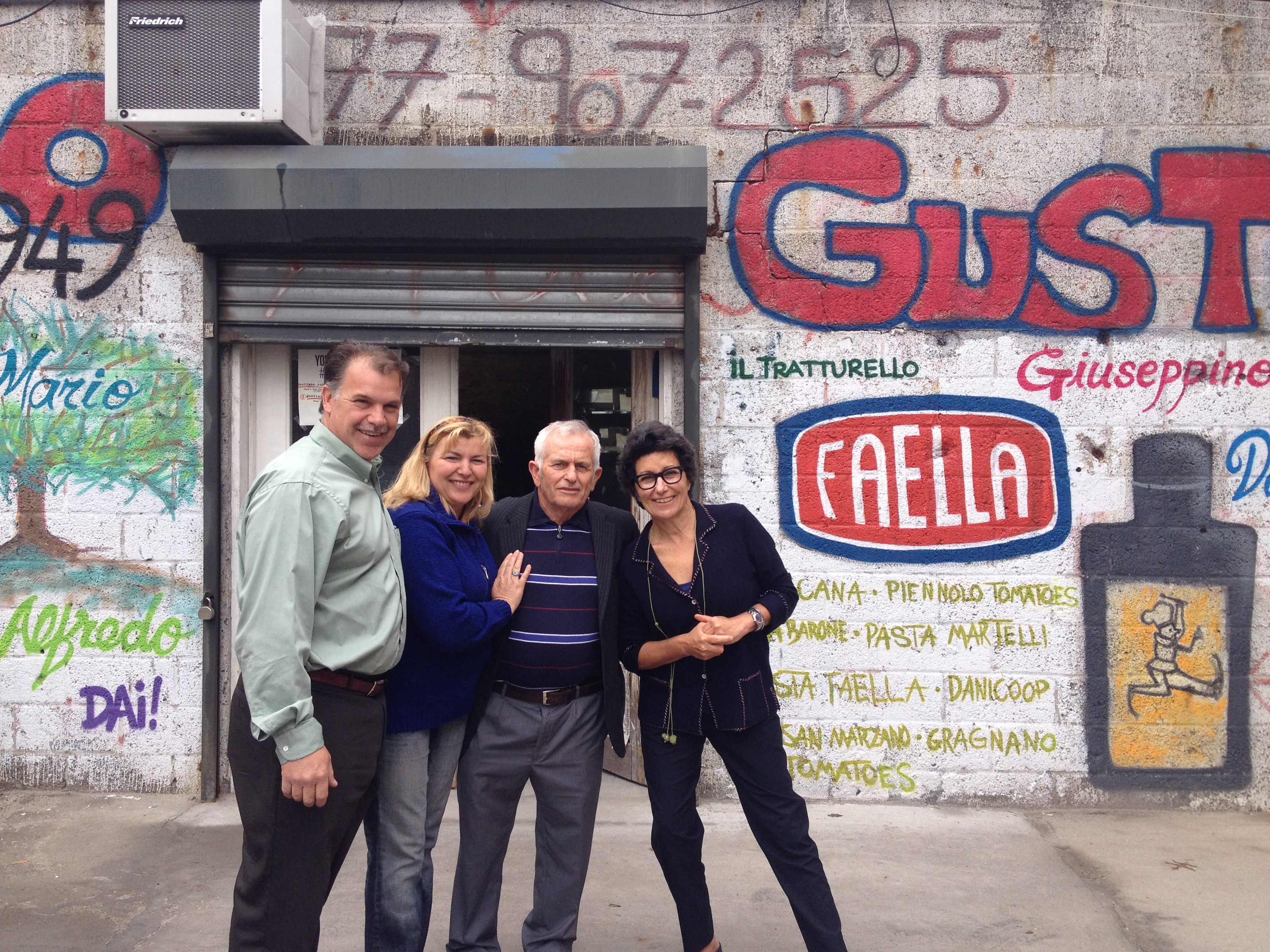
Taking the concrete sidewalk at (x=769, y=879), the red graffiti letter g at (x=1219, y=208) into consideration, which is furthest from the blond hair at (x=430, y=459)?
the red graffiti letter g at (x=1219, y=208)

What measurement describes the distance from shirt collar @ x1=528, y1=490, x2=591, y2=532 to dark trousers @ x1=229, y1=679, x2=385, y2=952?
733mm

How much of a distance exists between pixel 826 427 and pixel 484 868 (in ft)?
8.06

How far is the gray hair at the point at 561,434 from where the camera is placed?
9.57 ft

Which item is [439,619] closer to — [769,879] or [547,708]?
[547,708]

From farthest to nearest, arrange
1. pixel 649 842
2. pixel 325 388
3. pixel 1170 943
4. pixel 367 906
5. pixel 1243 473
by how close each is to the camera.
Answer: pixel 1243 473
pixel 649 842
pixel 1170 943
pixel 367 906
pixel 325 388

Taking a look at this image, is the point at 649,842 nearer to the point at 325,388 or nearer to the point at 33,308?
the point at 325,388

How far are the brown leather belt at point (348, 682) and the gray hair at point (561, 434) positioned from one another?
2.50 ft

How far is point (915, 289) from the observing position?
14.8 feet

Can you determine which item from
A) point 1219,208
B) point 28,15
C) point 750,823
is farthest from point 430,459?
point 1219,208

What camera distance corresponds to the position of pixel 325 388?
260 centimetres

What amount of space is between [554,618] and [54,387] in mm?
2989

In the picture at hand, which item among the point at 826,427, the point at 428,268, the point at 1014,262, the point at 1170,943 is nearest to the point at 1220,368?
the point at 1014,262

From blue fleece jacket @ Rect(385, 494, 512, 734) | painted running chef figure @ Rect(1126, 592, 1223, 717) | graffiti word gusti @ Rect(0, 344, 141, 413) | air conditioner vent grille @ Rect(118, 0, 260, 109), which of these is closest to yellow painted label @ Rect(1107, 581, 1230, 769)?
painted running chef figure @ Rect(1126, 592, 1223, 717)

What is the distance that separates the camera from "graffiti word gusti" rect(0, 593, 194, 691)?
15.0ft
